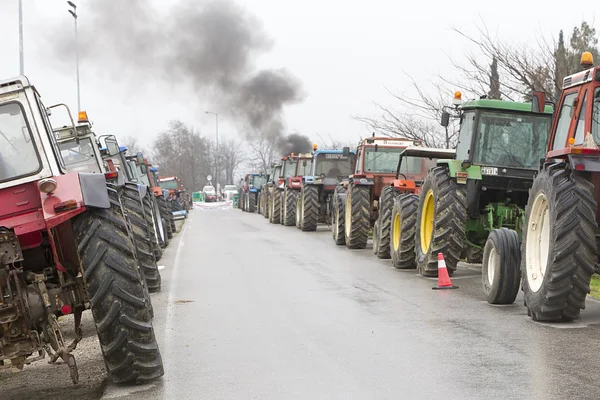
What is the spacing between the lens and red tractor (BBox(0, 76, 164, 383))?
6441 mm

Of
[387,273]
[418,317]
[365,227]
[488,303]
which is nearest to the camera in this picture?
[418,317]

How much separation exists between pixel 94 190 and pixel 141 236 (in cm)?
594

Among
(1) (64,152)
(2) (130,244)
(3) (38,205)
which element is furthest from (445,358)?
(1) (64,152)

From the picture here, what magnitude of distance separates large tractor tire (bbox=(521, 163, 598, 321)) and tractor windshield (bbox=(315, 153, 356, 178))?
19.0 m

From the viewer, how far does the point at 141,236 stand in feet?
41.3

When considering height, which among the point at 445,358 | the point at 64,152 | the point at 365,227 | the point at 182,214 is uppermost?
the point at 64,152

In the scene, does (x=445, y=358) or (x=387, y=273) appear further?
(x=387, y=273)

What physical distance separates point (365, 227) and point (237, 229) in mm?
10091

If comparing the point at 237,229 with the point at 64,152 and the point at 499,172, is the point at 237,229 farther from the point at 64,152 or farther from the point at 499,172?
the point at 499,172

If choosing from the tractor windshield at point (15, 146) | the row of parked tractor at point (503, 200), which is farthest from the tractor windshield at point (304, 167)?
the tractor windshield at point (15, 146)

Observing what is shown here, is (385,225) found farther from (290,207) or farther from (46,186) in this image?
(290,207)

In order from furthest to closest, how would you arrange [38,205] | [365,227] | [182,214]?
[182,214], [365,227], [38,205]

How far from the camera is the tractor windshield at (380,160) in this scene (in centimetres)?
2200

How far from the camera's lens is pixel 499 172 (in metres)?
14.0
